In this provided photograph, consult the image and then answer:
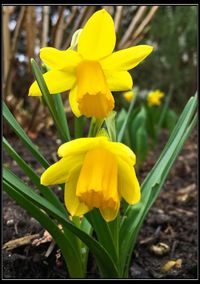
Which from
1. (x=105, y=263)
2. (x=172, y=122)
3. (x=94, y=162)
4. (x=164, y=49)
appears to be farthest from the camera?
(x=164, y=49)

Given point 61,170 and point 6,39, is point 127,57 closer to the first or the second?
point 61,170

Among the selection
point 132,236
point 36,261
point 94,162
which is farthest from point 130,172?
point 36,261

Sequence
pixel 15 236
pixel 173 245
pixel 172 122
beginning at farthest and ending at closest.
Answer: pixel 172 122 → pixel 173 245 → pixel 15 236

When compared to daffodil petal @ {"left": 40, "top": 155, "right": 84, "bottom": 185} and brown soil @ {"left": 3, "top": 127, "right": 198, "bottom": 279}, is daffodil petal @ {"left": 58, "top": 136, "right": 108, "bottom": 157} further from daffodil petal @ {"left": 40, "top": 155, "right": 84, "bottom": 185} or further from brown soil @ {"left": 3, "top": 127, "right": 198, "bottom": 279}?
brown soil @ {"left": 3, "top": 127, "right": 198, "bottom": 279}

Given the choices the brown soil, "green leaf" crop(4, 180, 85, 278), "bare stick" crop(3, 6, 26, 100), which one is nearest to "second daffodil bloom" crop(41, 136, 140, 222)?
"green leaf" crop(4, 180, 85, 278)

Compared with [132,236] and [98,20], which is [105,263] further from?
[98,20]

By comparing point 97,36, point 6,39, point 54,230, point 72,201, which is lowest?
point 54,230

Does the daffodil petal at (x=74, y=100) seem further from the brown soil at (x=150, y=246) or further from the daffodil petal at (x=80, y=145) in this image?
the brown soil at (x=150, y=246)

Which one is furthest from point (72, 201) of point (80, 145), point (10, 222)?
point (10, 222)

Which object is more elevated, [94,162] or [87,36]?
[87,36]
